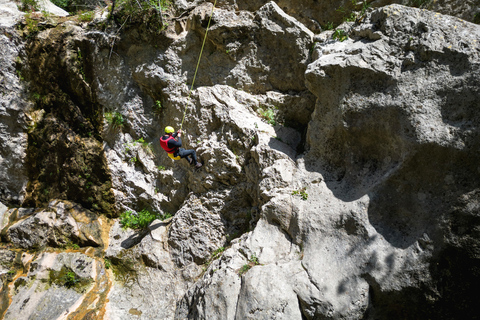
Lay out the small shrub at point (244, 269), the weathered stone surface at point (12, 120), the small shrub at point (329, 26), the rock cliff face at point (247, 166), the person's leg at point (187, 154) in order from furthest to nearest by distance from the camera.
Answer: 1. the weathered stone surface at point (12, 120)
2. the small shrub at point (329, 26)
3. the person's leg at point (187, 154)
4. the small shrub at point (244, 269)
5. the rock cliff face at point (247, 166)

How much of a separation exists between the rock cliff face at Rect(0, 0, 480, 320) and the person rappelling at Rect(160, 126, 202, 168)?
0.94 feet

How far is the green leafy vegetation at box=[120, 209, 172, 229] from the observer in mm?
7617

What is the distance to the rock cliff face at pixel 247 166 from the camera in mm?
4180

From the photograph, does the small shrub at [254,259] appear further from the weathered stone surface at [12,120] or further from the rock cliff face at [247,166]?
the weathered stone surface at [12,120]

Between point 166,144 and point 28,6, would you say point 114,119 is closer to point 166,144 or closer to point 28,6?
point 166,144

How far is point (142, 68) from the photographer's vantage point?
24.7 feet

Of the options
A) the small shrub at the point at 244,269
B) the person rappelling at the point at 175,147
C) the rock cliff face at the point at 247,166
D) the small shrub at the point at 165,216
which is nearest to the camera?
the rock cliff face at the point at 247,166

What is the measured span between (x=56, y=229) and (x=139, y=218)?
1.98 meters

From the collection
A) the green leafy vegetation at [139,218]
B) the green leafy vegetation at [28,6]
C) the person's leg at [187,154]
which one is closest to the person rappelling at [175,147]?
the person's leg at [187,154]

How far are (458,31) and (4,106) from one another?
10.5 m

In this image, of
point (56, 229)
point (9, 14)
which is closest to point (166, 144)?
point (56, 229)

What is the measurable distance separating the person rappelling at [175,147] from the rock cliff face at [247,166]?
0.94 feet

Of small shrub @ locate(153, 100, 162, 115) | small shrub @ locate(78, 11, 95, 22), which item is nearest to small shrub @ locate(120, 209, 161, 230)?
small shrub @ locate(153, 100, 162, 115)

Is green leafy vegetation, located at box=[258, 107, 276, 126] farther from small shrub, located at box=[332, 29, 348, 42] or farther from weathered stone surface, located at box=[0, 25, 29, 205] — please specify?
weathered stone surface, located at box=[0, 25, 29, 205]
